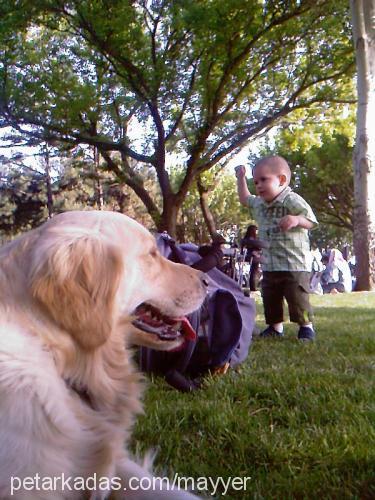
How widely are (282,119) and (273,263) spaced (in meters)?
14.5

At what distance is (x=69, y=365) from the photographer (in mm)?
1761

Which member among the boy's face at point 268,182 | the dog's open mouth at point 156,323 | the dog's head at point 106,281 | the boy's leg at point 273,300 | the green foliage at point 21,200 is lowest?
the boy's leg at point 273,300

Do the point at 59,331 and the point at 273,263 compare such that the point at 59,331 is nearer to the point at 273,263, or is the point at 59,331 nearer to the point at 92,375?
the point at 92,375

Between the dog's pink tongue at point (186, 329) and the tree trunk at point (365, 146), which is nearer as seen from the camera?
the dog's pink tongue at point (186, 329)

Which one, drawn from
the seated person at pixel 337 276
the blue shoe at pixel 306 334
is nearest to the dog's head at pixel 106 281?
the blue shoe at pixel 306 334

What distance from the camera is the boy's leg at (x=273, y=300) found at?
17.5 feet

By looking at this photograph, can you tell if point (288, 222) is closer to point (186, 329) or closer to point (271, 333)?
point (271, 333)

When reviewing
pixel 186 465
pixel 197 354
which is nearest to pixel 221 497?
pixel 186 465

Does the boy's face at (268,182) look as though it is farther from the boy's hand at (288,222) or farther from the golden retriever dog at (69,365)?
the golden retriever dog at (69,365)

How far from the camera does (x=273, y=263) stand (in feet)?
17.4

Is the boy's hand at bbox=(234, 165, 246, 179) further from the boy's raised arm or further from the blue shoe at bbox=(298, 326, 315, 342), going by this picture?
the blue shoe at bbox=(298, 326, 315, 342)

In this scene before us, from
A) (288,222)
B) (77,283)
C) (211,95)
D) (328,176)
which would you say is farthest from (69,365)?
(328,176)

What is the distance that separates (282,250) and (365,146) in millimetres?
7350

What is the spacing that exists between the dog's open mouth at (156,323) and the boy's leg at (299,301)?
2.85m
